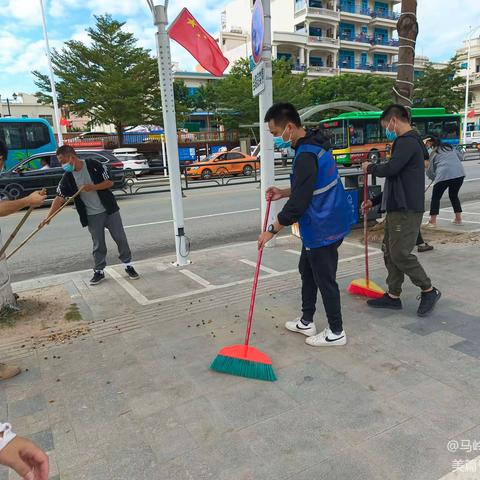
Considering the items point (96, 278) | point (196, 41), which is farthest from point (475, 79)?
point (96, 278)

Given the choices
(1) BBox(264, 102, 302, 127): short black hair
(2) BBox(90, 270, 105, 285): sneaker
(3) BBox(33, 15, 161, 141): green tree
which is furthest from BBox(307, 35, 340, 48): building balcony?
(1) BBox(264, 102, 302, 127): short black hair

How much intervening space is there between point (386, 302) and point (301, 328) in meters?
1.04

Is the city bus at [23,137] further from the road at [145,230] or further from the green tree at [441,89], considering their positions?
the green tree at [441,89]

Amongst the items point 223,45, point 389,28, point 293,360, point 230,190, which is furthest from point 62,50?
point 389,28

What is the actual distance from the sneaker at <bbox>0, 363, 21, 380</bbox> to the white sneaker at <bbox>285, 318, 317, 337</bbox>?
89.4 inches

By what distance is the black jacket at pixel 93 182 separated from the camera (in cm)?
513

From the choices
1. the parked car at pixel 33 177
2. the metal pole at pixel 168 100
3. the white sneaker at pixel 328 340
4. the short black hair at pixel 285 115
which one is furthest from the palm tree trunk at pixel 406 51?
the parked car at pixel 33 177

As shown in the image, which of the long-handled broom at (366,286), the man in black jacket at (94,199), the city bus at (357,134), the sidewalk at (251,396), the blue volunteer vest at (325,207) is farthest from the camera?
the city bus at (357,134)

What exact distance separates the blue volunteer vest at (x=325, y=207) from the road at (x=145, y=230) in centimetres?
446

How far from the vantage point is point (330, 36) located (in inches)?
1969

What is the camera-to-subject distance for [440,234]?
277 inches

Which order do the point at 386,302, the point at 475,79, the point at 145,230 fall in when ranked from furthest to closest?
the point at 475,79 < the point at 145,230 < the point at 386,302

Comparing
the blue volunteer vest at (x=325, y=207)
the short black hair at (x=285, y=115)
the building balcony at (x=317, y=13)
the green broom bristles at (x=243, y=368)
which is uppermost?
the building balcony at (x=317, y=13)

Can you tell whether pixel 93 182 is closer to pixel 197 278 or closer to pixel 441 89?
pixel 197 278
